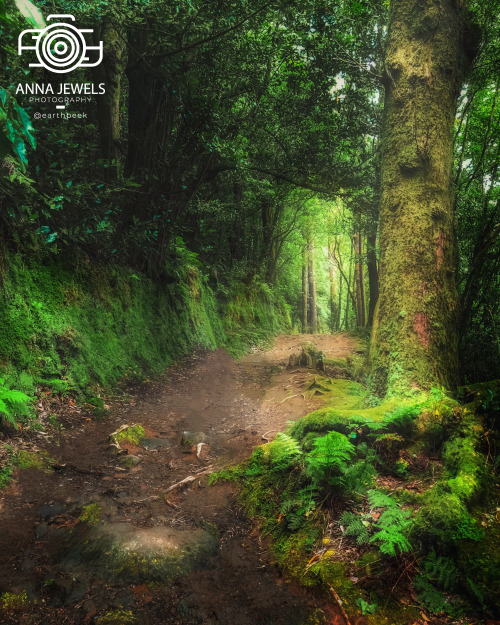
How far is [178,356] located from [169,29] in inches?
293

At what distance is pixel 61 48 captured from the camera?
6809 mm

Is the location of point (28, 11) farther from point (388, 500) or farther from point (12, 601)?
point (388, 500)

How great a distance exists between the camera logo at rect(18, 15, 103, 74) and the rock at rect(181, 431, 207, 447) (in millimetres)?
6396

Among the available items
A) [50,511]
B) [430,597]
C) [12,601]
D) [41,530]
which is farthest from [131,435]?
[430,597]

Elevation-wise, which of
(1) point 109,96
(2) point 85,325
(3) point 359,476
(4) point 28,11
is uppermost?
(1) point 109,96

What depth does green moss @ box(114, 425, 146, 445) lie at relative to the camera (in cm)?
527

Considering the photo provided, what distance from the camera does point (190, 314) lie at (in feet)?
38.5

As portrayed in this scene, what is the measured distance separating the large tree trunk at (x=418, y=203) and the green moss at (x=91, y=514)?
3.42 meters

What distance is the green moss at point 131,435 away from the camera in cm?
527

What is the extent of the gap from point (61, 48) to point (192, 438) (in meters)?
7.48

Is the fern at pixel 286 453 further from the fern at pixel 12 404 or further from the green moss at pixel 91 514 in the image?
the fern at pixel 12 404

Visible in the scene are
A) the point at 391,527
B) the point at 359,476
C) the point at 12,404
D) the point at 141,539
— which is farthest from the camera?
the point at 12,404

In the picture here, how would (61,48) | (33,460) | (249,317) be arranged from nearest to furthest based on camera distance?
(33,460), (61,48), (249,317)

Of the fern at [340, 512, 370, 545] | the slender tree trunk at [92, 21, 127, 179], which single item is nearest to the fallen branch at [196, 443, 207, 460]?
the fern at [340, 512, 370, 545]
